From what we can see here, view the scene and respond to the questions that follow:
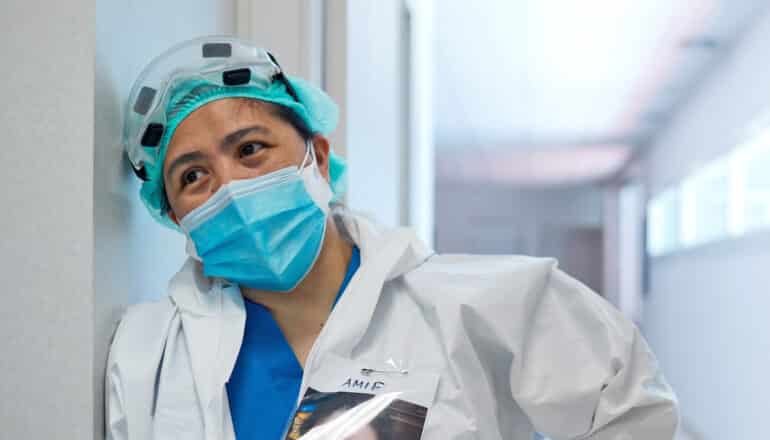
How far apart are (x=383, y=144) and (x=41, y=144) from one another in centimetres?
128

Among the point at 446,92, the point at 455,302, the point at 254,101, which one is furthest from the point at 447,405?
the point at 446,92

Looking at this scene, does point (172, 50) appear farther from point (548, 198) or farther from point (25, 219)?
point (548, 198)

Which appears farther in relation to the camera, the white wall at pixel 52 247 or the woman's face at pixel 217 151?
the woman's face at pixel 217 151

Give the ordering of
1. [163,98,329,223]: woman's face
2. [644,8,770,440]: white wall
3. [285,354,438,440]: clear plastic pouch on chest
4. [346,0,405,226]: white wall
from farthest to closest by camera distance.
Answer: [644,8,770,440]: white wall
[346,0,405,226]: white wall
[163,98,329,223]: woman's face
[285,354,438,440]: clear plastic pouch on chest

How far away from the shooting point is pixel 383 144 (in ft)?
7.14

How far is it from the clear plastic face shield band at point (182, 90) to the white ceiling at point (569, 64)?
2.87 m

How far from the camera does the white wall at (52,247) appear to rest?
0.97 metres

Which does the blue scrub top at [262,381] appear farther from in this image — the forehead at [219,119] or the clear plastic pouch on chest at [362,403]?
the forehead at [219,119]

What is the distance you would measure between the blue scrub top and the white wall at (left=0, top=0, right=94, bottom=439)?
195mm

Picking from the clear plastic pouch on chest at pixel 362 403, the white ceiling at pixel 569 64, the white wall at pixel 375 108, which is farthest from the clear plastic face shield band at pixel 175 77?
the white ceiling at pixel 569 64

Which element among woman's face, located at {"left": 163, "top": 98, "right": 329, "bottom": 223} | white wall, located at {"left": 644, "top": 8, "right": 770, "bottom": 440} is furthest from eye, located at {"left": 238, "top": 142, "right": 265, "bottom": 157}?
white wall, located at {"left": 644, "top": 8, "right": 770, "bottom": 440}

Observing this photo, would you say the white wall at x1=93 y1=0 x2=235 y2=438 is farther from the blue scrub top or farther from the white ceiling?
the white ceiling

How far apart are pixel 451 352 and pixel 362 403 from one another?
142 millimetres

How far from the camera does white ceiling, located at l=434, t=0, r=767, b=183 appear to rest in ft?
13.0
